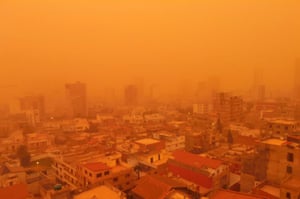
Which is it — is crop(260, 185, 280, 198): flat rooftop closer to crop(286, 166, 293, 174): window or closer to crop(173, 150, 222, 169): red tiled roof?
crop(286, 166, 293, 174): window

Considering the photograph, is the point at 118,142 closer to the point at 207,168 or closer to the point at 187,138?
the point at 187,138

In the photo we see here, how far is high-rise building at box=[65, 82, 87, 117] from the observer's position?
385 inches

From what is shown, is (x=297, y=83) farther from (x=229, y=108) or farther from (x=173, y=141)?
(x=173, y=141)

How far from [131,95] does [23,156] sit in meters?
7.84

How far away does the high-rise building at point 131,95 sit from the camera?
43.0ft

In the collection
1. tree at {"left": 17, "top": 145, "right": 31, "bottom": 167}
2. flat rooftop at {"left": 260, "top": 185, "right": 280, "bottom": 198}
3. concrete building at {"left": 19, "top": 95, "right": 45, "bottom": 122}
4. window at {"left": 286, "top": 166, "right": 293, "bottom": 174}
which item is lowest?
tree at {"left": 17, "top": 145, "right": 31, "bottom": 167}

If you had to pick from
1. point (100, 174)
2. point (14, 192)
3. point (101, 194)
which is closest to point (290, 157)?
point (101, 194)

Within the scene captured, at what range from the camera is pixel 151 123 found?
36.2ft

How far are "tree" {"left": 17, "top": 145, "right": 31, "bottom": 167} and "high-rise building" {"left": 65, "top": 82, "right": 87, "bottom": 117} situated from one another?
3.27m

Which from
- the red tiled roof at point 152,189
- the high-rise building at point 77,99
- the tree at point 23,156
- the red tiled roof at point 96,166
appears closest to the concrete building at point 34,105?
the high-rise building at point 77,99

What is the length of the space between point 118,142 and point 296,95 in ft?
31.7

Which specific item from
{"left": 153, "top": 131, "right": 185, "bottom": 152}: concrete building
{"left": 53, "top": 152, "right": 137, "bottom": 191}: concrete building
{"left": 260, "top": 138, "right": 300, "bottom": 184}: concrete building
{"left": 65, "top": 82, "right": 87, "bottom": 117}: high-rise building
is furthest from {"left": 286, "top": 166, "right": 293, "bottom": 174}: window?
{"left": 65, "top": 82, "right": 87, "bottom": 117}: high-rise building

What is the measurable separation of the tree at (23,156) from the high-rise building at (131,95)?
6.86m

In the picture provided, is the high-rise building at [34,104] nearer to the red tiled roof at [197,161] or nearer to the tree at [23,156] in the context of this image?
the tree at [23,156]
